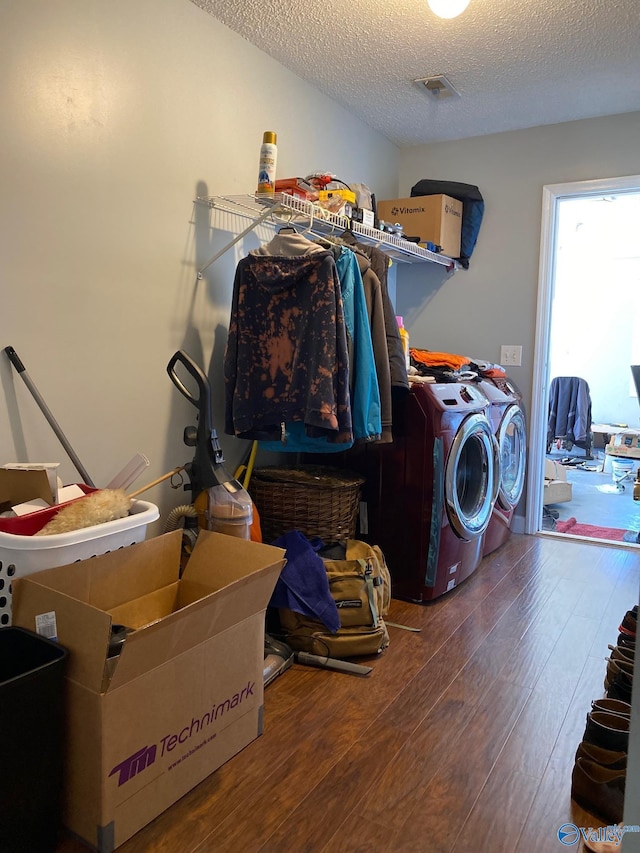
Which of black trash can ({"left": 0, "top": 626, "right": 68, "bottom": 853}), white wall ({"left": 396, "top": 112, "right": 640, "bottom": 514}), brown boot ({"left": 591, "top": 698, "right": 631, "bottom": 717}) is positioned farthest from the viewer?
white wall ({"left": 396, "top": 112, "right": 640, "bottom": 514})

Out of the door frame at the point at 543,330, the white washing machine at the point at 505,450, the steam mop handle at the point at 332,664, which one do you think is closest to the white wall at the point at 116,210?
the steam mop handle at the point at 332,664

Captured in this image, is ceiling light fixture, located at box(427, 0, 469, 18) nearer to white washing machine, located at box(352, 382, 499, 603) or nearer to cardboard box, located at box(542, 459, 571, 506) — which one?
white washing machine, located at box(352, 382, 499, 603)

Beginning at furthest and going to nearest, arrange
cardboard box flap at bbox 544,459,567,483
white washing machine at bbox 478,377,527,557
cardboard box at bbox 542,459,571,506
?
cardboard box flap at bbox 544,459,567,483 → cardboard box at bbox 542,459,571,506 → white washing machine at bbox 478,377,527,557

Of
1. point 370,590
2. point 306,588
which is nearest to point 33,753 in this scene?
point 306,588

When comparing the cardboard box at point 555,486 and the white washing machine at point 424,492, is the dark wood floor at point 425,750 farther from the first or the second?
the cardboard box at point 555,486

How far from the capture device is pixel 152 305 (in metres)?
2.24

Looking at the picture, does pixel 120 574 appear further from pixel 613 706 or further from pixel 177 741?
pixel 613 706

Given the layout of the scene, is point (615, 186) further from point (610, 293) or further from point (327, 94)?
point (610, 293)

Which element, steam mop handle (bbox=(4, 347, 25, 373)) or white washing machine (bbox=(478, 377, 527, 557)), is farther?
white washing machine (bbox=(478, 377, 527, 557))

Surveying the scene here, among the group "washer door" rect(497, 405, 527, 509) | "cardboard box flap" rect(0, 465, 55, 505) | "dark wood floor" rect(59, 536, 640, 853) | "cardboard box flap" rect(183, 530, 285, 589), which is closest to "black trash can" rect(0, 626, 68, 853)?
"dark wood floor" rect(59, 536, 640, 853)

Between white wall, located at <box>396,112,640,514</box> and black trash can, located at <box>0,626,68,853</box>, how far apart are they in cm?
310

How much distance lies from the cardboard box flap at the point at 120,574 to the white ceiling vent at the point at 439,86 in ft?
7.97

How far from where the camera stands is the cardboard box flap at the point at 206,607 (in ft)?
4.18

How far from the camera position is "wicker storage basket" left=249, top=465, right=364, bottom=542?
8.07 feet
